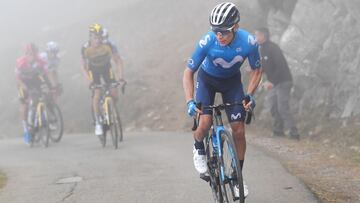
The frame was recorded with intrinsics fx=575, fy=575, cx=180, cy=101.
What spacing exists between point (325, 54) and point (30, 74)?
22.6ft

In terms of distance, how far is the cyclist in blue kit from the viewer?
5.80 metres

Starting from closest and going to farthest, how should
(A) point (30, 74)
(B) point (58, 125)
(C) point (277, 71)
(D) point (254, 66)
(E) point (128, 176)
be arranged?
(D) point (254, 66)
(E) point (128, 176)
(C) point (277, 71)
(A) point (30, 74)
(B) point (58, 125)

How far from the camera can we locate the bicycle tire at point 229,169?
5449mm

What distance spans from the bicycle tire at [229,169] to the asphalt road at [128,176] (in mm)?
924

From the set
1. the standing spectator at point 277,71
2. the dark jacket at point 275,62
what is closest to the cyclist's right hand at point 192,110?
the standing spectator at point 277,71

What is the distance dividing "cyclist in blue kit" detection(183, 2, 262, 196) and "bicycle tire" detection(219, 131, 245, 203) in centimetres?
20

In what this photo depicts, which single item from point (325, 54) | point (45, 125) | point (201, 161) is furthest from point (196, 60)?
point (45, 125)

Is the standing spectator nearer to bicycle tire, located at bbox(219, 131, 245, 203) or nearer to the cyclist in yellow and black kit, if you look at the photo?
the cyclist in yellow and black kit

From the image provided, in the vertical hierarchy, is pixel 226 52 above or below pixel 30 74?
above

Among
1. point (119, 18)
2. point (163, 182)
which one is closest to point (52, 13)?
point (119, 18)

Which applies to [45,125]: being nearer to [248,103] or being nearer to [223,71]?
[223,71]

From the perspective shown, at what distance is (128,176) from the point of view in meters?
8.75

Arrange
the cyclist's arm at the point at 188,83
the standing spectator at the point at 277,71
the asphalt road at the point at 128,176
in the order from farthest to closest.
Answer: the standing spectator at the point at 277,71 < the asphalt road at the point at 128,176 < the cyclist's arm at the point at 188,83

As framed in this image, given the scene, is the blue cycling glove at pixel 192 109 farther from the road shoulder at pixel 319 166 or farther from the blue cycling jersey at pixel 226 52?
the road shoulder at pixel 319 166
